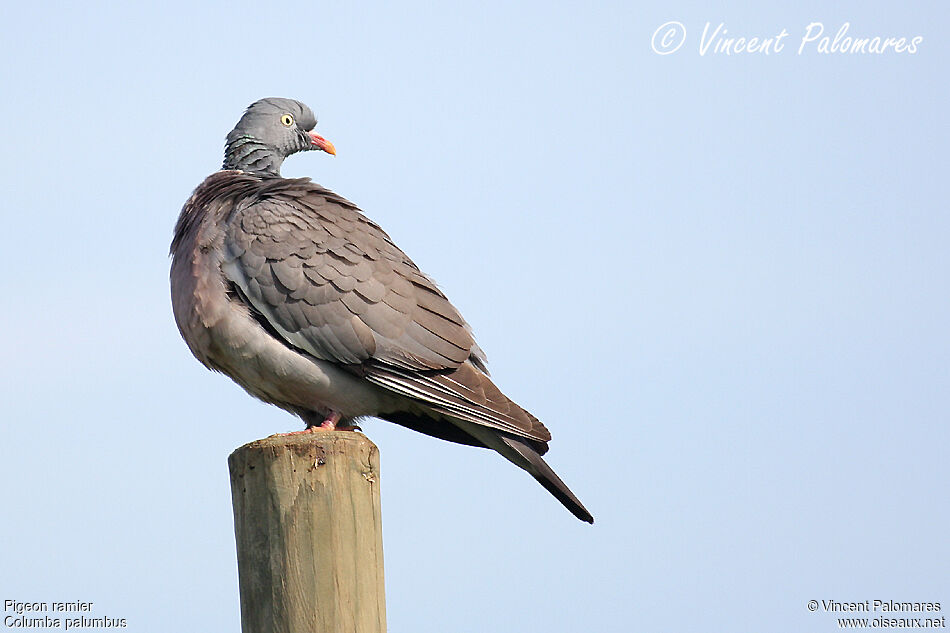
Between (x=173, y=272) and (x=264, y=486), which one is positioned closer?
A: (x=264, y=486)

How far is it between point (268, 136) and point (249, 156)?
0.57 ft

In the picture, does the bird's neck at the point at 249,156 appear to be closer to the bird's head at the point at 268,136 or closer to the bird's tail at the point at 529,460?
the bird's head at the point at 268,136

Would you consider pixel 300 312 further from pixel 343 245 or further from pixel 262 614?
pixel 262 614

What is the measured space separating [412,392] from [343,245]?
2.70 feet

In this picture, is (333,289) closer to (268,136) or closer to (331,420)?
(331,420)

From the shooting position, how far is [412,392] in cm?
583

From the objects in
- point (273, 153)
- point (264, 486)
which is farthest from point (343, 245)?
point (264, 486)

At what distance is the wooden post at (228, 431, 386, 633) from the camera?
12.6 feet

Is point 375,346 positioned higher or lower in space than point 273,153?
lower

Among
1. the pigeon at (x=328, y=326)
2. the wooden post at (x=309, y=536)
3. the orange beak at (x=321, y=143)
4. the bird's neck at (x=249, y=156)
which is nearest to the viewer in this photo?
the wooden post at (x=309, y=536)

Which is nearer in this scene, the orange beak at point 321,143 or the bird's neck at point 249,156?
the bird's neck at point 249,156

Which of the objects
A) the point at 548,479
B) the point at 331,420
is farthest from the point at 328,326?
the point at 548,479

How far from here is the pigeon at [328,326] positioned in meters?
5.80

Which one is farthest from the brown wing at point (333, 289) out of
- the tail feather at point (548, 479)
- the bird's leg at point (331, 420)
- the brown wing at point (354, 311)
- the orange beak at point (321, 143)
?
the orange beak at point (321, 143)
